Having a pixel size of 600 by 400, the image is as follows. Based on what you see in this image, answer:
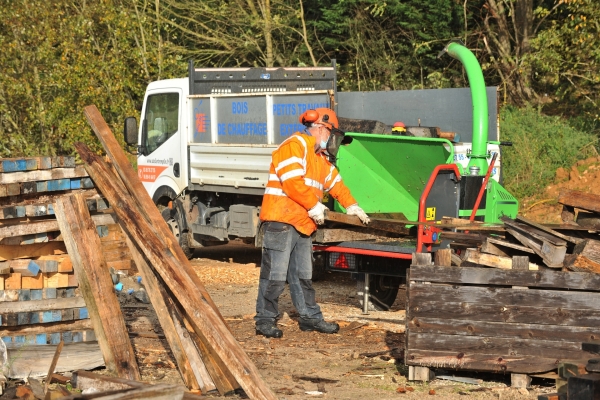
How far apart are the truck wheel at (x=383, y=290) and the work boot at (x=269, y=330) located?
151cm

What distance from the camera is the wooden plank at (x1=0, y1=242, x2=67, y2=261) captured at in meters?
6.82

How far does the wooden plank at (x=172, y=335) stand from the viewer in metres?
6.45

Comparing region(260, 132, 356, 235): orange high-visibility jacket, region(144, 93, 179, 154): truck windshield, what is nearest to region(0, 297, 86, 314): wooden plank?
region(260, 132, 356, 235): orange high-visibility jacket

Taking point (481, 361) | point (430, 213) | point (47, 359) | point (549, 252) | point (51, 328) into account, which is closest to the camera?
point (549, 252)

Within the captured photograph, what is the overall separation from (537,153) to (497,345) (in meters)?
10.8

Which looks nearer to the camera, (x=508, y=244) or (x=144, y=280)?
(x=508, y=244)

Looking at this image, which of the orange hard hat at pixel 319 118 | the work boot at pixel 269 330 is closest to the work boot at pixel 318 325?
the work boot at pixel 269 330

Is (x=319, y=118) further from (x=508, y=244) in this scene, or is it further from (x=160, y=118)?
(x=160, y=118)

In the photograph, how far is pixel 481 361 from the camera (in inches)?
249

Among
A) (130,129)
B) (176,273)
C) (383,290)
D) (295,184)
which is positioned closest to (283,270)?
(295,184)

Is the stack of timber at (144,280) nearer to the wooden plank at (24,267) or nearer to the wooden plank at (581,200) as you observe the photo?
the wooden plank at (24,267)

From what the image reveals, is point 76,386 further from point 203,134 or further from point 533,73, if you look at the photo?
point 533,73

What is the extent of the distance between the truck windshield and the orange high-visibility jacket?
5.02 m

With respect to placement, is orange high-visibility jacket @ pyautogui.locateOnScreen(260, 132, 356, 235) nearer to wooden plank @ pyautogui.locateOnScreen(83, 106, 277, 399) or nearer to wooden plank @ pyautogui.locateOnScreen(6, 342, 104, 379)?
wooden plank @ pyautogui.locateOnScreen(83, 106, 277, 399)
